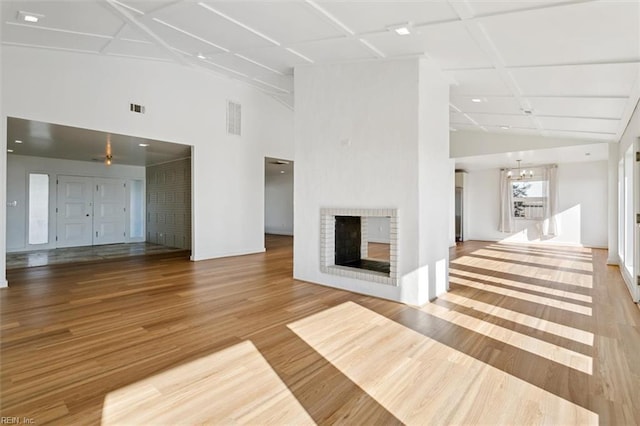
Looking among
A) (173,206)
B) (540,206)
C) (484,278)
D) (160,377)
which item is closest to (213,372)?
(160,377)

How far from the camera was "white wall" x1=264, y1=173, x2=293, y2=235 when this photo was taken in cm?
1404

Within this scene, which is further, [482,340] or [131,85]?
[131,85]

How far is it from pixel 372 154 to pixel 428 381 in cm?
291

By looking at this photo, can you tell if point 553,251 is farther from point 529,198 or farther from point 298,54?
point 298,54

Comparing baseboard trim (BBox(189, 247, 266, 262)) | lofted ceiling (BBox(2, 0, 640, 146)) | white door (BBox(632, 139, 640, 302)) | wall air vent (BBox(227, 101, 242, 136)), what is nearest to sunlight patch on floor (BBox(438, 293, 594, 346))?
white door (BBox(632, 139, 640, 302))

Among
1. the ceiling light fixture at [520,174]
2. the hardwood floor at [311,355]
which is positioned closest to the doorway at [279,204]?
the ceiling light fixture at [520,174]

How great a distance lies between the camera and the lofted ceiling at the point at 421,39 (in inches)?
114

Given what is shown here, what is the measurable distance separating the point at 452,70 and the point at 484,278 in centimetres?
329

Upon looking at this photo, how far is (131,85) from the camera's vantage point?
19.8 ft

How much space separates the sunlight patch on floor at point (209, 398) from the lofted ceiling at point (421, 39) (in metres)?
3.17

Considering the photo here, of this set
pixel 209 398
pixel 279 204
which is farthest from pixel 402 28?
pixel 279 204

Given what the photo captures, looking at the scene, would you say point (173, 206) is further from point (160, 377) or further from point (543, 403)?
point (543, 403)

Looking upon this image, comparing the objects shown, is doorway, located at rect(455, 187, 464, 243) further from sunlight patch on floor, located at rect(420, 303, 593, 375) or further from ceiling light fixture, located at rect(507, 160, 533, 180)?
sunlight patch on floor, located at rect(420, 303, 593, 375)

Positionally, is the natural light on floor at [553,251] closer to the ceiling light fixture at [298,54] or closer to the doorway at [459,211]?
the doorway at [459,211]
